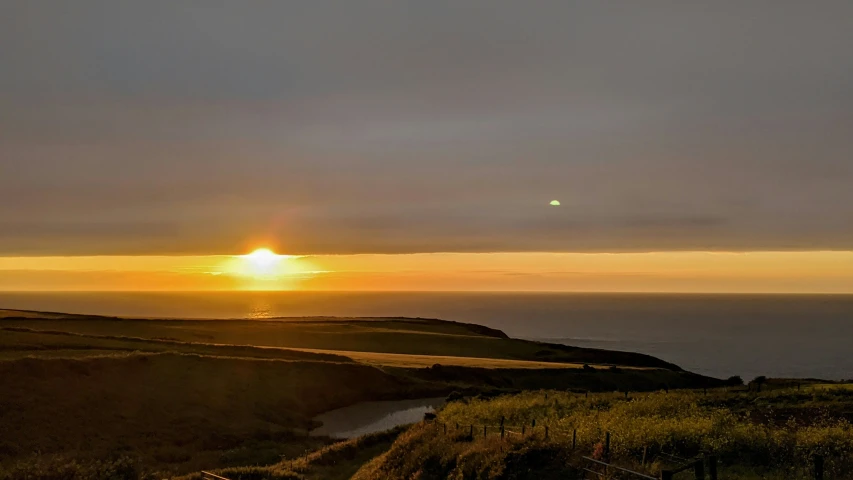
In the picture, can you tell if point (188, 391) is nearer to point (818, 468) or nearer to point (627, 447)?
point (627, 447)

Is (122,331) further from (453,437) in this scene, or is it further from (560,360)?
(453,437)

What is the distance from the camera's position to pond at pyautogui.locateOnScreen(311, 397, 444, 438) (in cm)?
4622

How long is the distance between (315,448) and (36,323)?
68.7 metres

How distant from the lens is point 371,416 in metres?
51.4

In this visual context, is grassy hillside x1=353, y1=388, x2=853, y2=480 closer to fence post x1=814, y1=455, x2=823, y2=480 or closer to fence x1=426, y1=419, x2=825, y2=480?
fence x1=426, y1=419, x2=825, y2=480

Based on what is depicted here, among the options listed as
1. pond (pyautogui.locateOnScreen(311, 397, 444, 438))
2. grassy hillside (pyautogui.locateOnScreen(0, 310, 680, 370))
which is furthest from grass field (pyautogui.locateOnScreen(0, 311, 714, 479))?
grassy hillside (pyautogui.locateOnScreen(0, 310, 680, 370))

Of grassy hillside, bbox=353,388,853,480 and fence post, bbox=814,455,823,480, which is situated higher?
fence post, bbox=814,455,823,480

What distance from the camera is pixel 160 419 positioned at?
42.1 meters

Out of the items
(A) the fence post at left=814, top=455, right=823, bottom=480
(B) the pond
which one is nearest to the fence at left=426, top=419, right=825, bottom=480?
(A) the fence post at left=814, top=455, right=823, bottom=480

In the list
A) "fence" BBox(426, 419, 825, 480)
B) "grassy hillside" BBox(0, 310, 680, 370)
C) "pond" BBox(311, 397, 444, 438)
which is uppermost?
"fence" BBox(426, 419, 825, 480)

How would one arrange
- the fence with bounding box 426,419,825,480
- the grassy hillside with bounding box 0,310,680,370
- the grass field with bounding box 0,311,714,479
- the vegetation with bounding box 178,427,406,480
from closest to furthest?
1. the fence with bounding box 426,419,825,480
2. the vegetation with bounding box 178,427,406,480
3. the grass field with bounding box 0,311,714,479
4. the grassy hillside with bounding box 0,310,680,370

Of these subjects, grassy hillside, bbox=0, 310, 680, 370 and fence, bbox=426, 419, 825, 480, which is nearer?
fence, bbox=426, 419, 825, 480

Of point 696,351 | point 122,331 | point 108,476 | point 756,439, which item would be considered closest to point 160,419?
point 108,476

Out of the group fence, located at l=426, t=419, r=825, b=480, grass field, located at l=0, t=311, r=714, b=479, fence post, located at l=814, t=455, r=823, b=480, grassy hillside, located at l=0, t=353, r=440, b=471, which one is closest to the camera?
fence post, located at l=814, t=455, r=823, b=480
